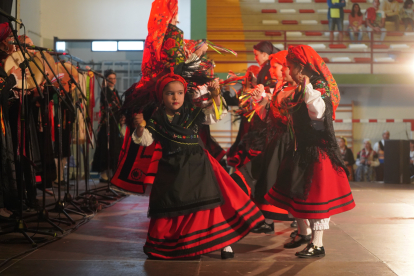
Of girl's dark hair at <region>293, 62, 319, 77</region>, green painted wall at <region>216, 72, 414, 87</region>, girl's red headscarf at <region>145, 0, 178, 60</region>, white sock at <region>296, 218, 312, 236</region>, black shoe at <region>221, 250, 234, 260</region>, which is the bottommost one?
black shoe at <region>221, 250, 234, 260</region>

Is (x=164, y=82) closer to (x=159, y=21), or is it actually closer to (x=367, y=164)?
(x=159, y=21)

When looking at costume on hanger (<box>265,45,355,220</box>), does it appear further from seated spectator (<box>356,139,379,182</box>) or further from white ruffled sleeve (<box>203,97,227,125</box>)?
seated spectator (<box>356,139,379,182</box>)

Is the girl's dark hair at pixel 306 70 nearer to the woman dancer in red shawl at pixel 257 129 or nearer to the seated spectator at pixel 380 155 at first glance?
the woman dancer in red shawl at pixel 257 129

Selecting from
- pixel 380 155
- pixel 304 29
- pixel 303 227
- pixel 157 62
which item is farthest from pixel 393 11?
pixel 303 227

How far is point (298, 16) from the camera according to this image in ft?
42.5

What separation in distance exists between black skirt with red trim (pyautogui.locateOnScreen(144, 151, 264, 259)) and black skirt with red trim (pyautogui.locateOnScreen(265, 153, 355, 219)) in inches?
11.2

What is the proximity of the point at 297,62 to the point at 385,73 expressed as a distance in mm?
9000

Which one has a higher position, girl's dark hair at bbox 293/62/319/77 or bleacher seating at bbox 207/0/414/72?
bleacher seating at bbox 207/0/414/72

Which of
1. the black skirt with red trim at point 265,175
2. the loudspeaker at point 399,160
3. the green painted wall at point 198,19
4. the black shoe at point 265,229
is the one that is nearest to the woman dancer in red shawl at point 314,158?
the black skirt with red trim at point 265,175

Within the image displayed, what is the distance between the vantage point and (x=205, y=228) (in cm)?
273

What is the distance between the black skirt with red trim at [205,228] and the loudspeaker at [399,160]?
6.22 meters

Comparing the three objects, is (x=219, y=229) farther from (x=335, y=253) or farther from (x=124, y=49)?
(x=124, y=49)

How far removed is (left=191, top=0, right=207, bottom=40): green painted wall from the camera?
10719 millimetres

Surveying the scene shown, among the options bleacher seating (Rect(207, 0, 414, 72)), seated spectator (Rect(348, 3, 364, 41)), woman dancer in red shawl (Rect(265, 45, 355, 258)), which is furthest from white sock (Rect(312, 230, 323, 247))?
seated spectator (Rect(348, 3, 364, 41))
